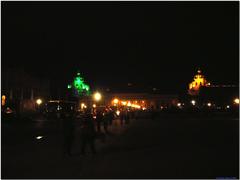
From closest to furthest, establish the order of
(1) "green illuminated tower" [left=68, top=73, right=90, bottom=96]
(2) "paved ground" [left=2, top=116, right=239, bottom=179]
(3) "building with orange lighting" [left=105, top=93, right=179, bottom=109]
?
(2) "paved ground" [left=2, top=116, right=239, bottom=179] → (1) "green illuminated tower" [left=68, top=73, right=90, bottom=96] → (3) "building with orange lighting" [left=105, top=93, right=179, bottom=109]

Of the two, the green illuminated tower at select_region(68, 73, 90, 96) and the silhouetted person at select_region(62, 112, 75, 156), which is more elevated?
the green illuminated tower at select_region(68, 73, 90, 96)

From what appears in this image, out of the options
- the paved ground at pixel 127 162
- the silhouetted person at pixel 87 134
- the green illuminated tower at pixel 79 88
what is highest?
the green illuminated tower at pixel 79 88

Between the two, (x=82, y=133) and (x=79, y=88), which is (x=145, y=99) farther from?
(x=82, y=133)

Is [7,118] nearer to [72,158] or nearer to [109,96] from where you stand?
[72,158]

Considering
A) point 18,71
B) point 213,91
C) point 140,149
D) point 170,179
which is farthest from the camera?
point 213,91

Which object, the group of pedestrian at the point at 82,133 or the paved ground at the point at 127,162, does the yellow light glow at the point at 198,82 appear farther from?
the group of pedestrian at the point at 82,133

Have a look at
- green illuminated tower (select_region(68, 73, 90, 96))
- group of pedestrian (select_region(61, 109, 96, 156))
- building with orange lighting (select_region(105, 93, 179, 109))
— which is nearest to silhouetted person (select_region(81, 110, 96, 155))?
group of pedestrian (select_region(61, 109, 96, 156))

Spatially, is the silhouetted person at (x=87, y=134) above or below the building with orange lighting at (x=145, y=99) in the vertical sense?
below

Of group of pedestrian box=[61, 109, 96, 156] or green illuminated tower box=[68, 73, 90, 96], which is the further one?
green illuminated tower box=[68, 73, 90, 96]

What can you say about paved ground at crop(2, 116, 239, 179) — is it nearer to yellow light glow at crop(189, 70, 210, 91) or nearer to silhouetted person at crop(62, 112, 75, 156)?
silhouetted person at crop(62, 112, 75, 156)

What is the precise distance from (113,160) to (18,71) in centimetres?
7203

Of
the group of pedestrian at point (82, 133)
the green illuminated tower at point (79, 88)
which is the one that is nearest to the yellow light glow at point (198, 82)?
the green illuminated tower at point (79, 88)

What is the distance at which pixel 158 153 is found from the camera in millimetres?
17312

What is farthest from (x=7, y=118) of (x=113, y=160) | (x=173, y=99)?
(x=173, y=99)
